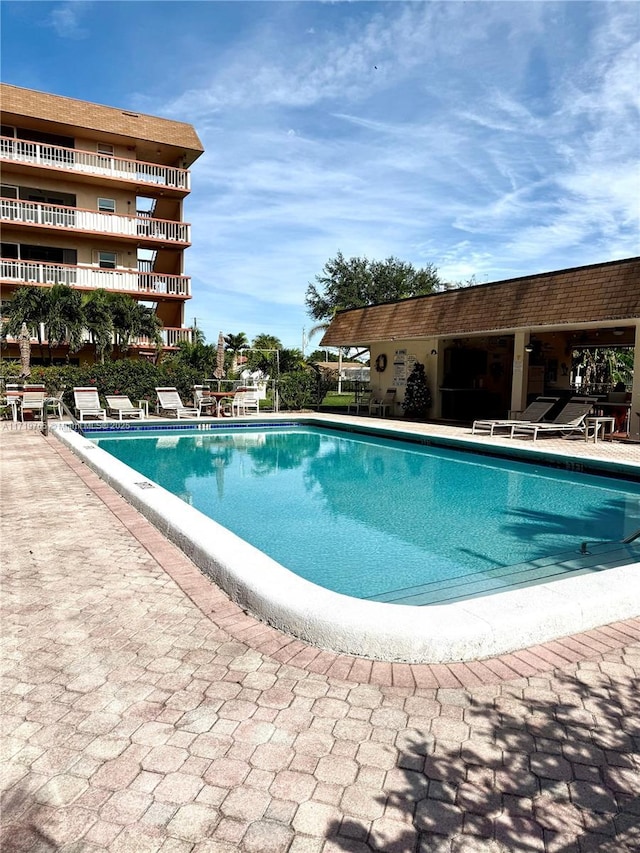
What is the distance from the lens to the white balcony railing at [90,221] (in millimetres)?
22666

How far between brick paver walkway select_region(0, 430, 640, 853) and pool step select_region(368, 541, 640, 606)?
1427 mm

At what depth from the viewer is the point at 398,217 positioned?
93.1 ft

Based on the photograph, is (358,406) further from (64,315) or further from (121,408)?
(64,315)

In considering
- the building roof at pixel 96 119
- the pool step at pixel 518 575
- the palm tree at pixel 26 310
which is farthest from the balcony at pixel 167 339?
the pool step at pixel 518 575

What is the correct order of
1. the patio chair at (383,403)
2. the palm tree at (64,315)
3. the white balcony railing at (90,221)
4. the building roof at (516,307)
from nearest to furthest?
the building roof at (516,307) → the palm tree at (64,315) → the patio chair at (383,403) → the white balcony railing at (90,221)

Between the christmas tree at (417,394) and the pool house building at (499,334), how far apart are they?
245 mm

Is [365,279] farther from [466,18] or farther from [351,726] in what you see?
[351,726]

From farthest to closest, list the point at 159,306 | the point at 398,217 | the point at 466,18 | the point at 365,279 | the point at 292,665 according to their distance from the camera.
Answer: the point at 365,279 < the point at 398,217 < the point at 159,306 < the point at 466,18 < the point at 292,665

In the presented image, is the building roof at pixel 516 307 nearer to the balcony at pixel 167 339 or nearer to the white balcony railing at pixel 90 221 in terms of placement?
the balcony at pixel 167 339

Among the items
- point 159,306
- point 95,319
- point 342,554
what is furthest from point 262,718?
point 159,306

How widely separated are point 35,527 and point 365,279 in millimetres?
39100

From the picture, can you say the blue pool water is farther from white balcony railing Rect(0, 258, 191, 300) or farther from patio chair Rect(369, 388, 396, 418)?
white balcony railing Rect(0, 258, 191, 300)

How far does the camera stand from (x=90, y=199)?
2538 cm

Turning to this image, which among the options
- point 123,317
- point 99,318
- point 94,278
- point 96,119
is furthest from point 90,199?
point 99,318
